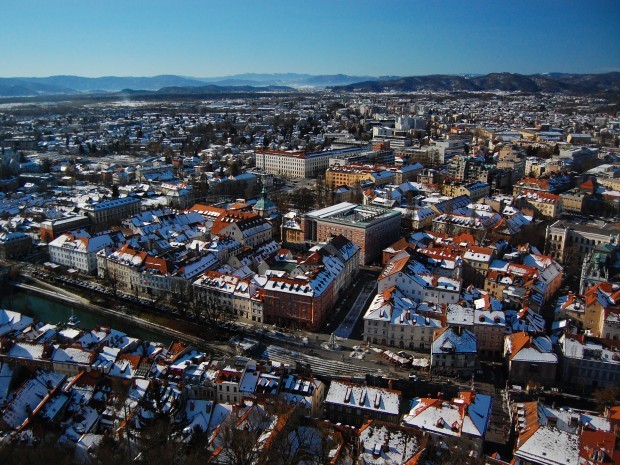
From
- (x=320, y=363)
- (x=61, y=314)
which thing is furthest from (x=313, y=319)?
(x=61, y=314)

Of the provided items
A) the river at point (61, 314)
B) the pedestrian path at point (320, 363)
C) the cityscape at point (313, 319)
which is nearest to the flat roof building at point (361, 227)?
the cityscape at point (313, 319)

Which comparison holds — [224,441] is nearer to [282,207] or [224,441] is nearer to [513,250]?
[513,250]

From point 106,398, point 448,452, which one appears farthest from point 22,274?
point 448,452

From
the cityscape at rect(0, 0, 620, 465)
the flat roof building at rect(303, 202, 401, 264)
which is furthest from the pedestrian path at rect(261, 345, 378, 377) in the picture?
the flat roof building at rect(303, 202, 401, 264)

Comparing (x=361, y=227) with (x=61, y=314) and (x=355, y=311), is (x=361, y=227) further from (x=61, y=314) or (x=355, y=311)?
(x=61, y=314)

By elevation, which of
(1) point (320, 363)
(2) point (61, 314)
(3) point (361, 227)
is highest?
(3) point (361, 227)

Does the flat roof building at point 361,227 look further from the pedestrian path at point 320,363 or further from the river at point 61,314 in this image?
the river at point 61,314

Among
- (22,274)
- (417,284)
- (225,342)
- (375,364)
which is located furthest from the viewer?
(22,274)

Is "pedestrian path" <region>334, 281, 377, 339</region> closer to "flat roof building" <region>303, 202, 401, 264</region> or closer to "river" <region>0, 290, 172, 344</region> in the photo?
"flat roof building" <region>303, 202, 401, 264</region>
